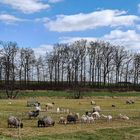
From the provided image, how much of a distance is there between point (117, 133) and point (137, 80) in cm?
13078

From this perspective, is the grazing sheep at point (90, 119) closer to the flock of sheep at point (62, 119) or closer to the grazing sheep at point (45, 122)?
the flock of sheep at point (62, 119)

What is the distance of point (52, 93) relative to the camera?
111812 millimetres

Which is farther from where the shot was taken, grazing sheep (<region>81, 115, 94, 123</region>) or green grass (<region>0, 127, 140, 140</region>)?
grazing sheep (<region>81, 115, 94, 123</region>)

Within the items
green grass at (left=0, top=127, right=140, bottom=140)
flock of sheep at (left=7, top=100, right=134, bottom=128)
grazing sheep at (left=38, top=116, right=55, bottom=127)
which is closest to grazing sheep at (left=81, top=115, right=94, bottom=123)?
flock of sheep at (left=7, top=100, right=134, bottom=128)

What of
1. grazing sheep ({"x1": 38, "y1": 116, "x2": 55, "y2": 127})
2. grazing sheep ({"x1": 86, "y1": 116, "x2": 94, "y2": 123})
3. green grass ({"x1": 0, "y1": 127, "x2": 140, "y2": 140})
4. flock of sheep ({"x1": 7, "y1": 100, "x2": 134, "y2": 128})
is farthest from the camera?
grazing sheep ({"x1": 86, "y1": 116, "x2": 94, "y2": 123})

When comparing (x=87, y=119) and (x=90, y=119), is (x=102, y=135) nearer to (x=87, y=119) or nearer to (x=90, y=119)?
(x=90, y=119)

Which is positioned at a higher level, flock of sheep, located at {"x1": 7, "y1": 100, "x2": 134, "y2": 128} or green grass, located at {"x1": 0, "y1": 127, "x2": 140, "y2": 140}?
flock of sheep, located at {"x1": 7, "y1": 100, "x2": 134, "y2": 128}

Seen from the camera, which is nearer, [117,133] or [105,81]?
[117,133]

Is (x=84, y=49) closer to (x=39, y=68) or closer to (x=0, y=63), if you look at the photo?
(x=39, y=68)

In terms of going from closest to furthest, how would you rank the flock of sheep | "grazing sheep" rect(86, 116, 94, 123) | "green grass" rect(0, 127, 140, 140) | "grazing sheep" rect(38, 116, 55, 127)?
1. "green grass" rect(0, 127, 140, 140)
2. the flock of sheep
3. "grazing sheep" rect(38, 116, 55, 127)
4. "grazing sheep" rect(86, 116, 94, 123)

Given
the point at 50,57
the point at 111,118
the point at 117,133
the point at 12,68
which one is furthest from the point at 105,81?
the point at 117,133

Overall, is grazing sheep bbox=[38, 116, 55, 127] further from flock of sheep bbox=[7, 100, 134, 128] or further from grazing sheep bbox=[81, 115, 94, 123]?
grazing sheep bbox=[81, 115, 94, 123]

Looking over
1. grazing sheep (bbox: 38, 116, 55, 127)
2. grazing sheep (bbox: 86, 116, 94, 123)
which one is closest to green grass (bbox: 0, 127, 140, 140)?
grazing sheep (bbox: 38, 116, 55, 127)

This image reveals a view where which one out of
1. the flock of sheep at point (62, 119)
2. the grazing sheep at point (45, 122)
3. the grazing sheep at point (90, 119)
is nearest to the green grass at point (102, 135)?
the grazing sheep at point (45, 122)
